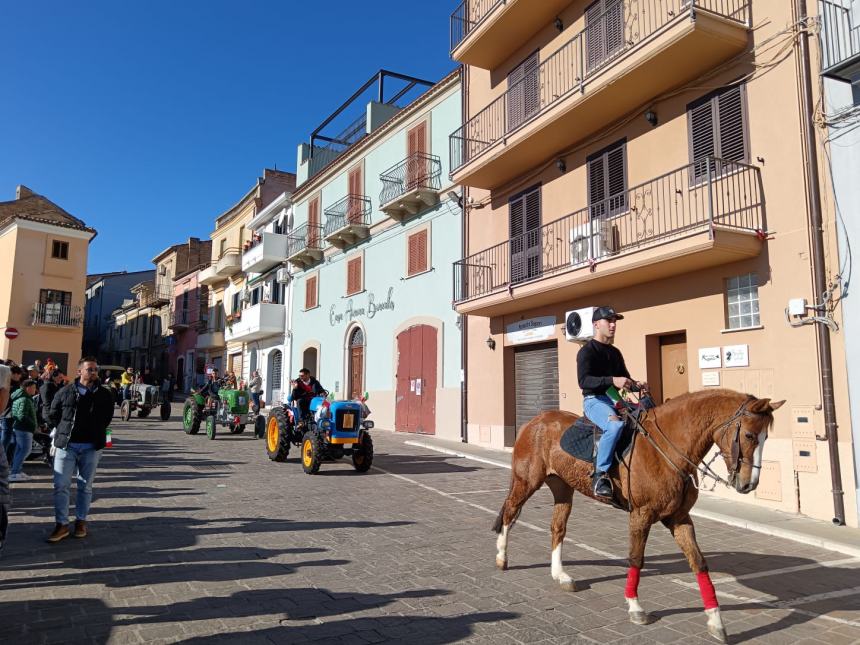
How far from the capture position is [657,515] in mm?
4863

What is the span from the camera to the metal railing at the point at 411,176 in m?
20.1

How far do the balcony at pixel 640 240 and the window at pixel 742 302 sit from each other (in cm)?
40

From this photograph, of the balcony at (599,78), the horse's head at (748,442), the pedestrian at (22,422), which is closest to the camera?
the horse's head at (748,442)

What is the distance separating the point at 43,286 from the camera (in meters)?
35.6

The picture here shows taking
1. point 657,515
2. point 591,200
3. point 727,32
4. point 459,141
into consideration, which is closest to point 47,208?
point 459,141

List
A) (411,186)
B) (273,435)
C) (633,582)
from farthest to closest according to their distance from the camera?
(411,186), (273,435), (633,582)

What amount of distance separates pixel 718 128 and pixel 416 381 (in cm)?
1215

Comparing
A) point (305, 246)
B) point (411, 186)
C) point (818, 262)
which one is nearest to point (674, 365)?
point (818, 262)

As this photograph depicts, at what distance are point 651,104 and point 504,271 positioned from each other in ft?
18.1

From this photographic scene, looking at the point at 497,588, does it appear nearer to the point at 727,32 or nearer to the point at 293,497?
the point at 293,497

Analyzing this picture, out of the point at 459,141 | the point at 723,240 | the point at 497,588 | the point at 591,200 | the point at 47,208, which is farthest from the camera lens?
the point at 47,208

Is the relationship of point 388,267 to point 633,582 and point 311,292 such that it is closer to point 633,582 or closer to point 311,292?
point 311,292

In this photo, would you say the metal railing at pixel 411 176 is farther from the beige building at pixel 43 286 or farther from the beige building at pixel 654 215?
the beige building at pixel 43 286

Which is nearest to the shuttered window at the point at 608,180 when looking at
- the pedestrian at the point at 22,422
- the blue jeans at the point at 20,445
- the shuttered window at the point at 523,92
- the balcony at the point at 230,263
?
the shuttered window at the point at 523,92
